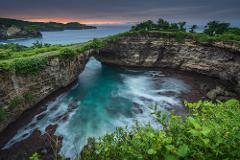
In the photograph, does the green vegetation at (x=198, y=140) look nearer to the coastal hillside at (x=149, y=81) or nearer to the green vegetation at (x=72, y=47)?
the coastal hillside at (x=149, y=81)

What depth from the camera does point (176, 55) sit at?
41656mm

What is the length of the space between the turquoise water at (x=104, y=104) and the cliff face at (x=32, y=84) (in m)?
1.85

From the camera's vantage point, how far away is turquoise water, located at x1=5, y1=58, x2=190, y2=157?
20641 mm

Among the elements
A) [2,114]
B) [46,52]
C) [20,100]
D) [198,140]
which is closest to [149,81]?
[46,52]

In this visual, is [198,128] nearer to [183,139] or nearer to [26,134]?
[183,139]

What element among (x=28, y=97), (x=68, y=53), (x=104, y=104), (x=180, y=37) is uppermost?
(x=180, y=37)

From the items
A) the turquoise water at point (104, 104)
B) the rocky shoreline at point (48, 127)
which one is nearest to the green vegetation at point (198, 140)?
the rocky shoreline at point (48, 127)

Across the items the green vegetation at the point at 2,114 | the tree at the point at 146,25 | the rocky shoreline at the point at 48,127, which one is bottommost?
the rocky shoreline at the point at 48,127

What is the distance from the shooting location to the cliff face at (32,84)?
20.5 m

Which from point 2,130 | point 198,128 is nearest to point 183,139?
point 198,128

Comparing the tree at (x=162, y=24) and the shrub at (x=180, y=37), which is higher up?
the tree at (x=162, y=24)

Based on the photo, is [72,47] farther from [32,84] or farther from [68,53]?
[32,84]

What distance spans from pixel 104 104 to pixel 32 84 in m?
9.79

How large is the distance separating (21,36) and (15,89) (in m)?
127
